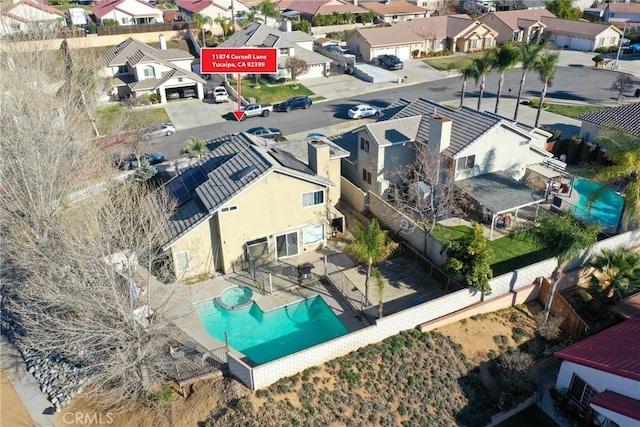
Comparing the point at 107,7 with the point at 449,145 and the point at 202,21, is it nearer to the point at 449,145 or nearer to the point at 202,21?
the point at 202,21

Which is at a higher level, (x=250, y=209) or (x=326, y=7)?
(x=326, y=7)

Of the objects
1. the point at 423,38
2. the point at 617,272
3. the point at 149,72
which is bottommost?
the point at 617,272

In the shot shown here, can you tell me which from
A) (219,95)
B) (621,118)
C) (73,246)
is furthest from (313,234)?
(219,95)

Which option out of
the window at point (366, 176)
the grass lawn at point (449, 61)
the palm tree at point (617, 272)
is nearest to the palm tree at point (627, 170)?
the palm tree at point (617, 272)

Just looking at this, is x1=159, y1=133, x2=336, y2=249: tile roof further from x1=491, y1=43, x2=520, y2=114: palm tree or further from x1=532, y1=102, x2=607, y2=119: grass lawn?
x1=532, y1=102, x2=607, y2=119: grass lawn

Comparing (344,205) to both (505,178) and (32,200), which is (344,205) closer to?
(505,178)

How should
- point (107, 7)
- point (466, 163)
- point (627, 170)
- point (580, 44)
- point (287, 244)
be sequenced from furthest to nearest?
point (107, 7) < point (580, 44) < point (466, 163) < point (287, 244) < point (627, 170)

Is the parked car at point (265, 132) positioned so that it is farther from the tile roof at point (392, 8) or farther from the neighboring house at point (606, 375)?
the tile roof at point (392, 8)

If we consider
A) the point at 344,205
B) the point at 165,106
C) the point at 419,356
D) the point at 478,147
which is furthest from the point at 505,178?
the point at 165,106
